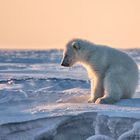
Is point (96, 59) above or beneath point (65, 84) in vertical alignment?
above

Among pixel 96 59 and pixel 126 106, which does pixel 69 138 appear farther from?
pixel 96 59

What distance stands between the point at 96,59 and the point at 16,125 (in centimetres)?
209

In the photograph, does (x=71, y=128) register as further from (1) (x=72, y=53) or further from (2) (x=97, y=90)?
(1) (x=72, y=53)

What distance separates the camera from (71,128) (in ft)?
25.4


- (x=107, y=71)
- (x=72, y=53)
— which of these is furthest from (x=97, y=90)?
(x=72, y=53)

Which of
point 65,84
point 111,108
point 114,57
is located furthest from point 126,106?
point 65,84

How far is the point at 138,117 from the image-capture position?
763 cm

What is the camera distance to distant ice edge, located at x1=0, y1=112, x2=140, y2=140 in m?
7.60

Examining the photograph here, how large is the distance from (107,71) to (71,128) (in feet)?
5.63

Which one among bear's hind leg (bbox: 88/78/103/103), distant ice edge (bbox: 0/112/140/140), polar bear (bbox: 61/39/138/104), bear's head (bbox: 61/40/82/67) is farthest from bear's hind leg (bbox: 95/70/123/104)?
distant ice edge (bbox: 0/112/140/140)

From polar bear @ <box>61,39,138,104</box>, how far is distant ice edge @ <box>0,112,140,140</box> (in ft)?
4.11

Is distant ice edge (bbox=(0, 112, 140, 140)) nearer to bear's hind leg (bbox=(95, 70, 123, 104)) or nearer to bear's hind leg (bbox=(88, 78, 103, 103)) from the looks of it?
bear's hind leg (bbox=(95, 70, 123, 104))

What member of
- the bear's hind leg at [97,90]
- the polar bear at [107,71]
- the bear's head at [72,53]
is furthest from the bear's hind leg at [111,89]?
the bear's head at [72,53]

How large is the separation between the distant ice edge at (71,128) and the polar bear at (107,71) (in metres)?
1.25
